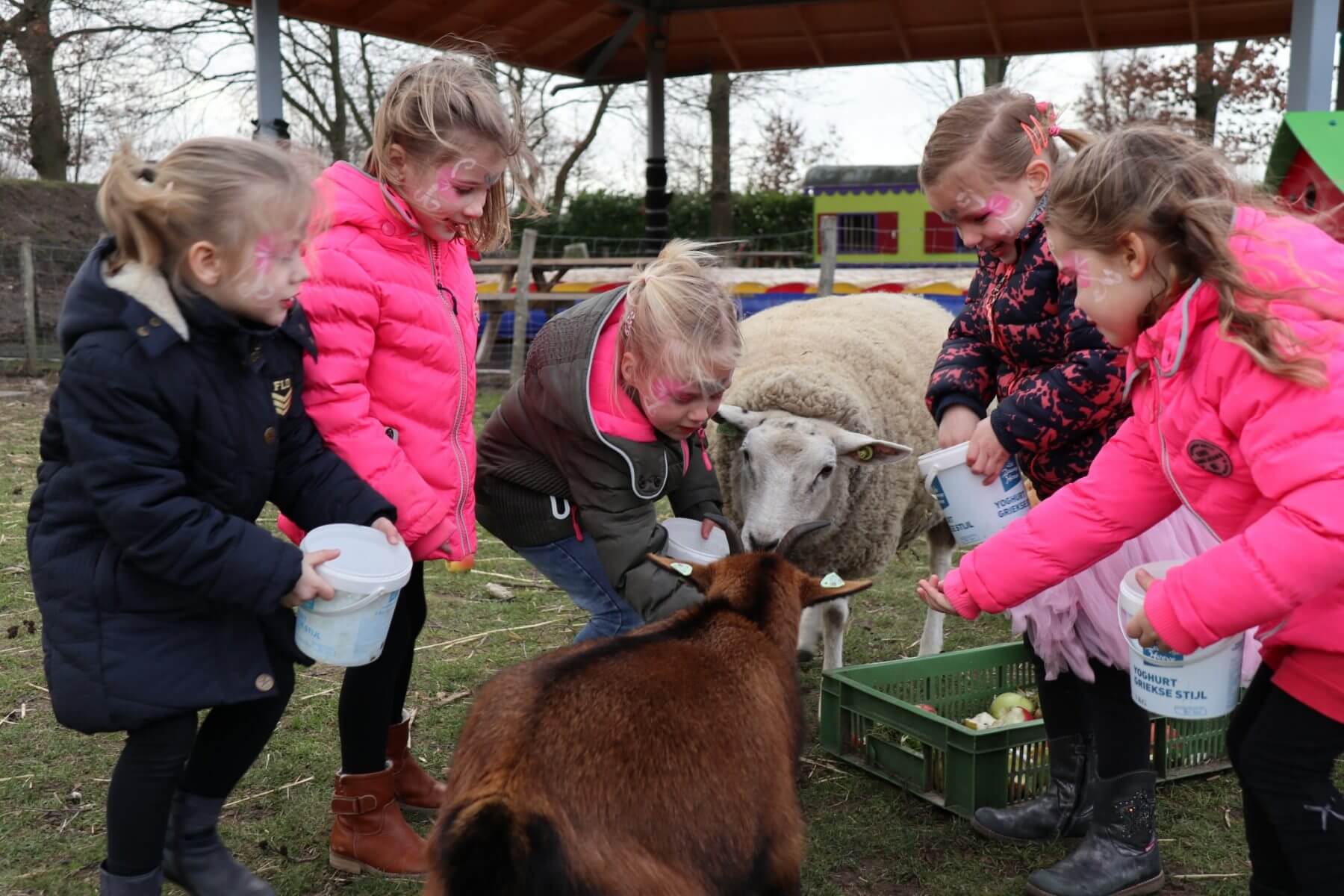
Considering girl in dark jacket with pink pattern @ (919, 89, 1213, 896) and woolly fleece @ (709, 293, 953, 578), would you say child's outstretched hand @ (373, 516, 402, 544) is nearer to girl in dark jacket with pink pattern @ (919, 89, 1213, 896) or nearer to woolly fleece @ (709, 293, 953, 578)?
girl in dark jacket with pink pattern @ (919, 89, 1213, 896)

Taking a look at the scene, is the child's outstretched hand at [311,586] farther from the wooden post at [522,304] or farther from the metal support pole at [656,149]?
the wooden post at [522,304]

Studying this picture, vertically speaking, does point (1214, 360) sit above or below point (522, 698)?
above

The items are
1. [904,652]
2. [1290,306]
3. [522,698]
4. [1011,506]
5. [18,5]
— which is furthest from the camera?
[18,5]

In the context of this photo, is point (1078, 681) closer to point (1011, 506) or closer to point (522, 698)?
point (1011, 506)

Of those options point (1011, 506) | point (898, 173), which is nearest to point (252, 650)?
point (1011, 506)

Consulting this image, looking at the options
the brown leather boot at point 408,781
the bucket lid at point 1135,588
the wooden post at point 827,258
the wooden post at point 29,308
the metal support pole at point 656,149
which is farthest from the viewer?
the wooden post at point 827,258

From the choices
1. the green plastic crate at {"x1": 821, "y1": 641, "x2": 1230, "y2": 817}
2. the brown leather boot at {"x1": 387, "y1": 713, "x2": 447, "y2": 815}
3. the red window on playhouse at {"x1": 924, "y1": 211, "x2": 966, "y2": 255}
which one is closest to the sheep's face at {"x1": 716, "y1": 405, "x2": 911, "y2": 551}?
→ the green plastic crate at {"x1": 821, "y1": 641, "x2": 1230, "y2": 817}

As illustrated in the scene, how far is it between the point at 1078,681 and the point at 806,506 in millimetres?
1368

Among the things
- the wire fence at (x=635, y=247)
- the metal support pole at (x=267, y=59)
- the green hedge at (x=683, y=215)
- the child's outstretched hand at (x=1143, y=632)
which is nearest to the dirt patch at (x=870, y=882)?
the child's outstretched hand at (x=1143, y=632)

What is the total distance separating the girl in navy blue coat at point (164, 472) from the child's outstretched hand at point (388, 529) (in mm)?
239

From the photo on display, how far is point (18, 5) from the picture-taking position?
18719mm

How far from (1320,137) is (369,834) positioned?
21.3 ft

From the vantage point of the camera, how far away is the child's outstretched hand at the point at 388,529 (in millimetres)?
2602

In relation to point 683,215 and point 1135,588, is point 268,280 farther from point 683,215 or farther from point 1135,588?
point 683,215
